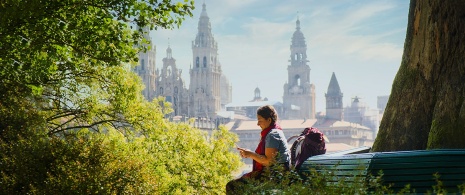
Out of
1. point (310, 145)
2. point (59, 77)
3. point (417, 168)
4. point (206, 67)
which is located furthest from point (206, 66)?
point (417, 168)

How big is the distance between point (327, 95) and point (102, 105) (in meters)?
133

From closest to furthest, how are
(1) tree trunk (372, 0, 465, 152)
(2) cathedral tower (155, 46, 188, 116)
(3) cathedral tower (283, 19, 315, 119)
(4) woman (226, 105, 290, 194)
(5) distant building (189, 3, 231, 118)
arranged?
(4) woman (226, 105, 290, 194), (1) tree trunk (372, 0, 465, 152), (2) cathedral tower (155, 46, 188, 116), (5) distant building (189, 3, 231, 118), (3) cathedral tower (283, 19, 315, 119)

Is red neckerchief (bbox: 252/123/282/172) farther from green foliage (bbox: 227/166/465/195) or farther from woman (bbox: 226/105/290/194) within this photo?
green foliage (bbox: 227/166/465/195)

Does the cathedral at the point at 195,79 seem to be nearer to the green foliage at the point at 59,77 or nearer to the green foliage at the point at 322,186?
the green foliage at the point at 59,77

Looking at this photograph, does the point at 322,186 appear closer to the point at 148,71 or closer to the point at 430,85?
the point at 430,85

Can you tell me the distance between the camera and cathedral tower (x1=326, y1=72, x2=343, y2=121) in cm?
14875

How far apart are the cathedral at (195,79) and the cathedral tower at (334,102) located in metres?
21.3

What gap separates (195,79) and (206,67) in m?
3.65

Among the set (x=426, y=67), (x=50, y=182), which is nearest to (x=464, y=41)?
(x=426, y=67)

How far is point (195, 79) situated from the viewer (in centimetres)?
15762

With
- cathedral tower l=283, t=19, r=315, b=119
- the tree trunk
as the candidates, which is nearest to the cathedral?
cathedral tower l=283, t=19, r=315, b=119

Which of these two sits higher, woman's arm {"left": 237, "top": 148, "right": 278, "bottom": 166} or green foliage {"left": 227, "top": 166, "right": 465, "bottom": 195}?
woman's arm {"left": 237, "top": 148, "right": 278, "bottom": 166}

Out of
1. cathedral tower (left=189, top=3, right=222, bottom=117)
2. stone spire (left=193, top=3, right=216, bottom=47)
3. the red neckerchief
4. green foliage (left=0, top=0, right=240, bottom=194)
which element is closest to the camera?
the red neckerchief

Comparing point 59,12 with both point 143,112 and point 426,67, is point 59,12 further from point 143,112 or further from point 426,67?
point 143,112
